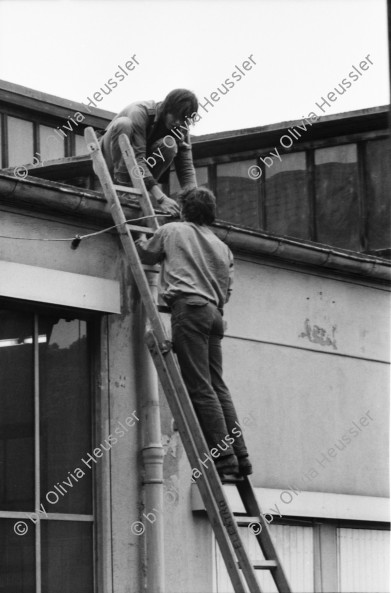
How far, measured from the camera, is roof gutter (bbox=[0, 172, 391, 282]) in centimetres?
941

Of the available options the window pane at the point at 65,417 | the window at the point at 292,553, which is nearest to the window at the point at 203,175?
the window at the point at 292,553

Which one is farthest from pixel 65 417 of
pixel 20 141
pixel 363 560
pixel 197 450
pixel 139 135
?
pixel 20 141

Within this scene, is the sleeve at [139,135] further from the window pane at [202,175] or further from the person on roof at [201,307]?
the window pane at [202,175]

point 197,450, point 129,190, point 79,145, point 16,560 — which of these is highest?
point 79,145

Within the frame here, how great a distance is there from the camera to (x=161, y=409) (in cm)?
1023

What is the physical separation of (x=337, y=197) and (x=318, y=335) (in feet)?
31.0

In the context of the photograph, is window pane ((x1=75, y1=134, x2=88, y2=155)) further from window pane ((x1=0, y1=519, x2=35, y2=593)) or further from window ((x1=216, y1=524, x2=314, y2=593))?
window pane ((x1=0, y1=519, x2=35, y2=593))

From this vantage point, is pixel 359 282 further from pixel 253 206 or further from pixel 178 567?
pixel 253 206

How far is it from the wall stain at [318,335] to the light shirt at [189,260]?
264 centimetres

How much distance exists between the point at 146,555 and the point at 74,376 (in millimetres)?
1474

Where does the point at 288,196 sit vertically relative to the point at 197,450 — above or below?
above

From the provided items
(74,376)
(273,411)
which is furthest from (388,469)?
(74,376)

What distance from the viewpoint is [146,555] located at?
966 cm

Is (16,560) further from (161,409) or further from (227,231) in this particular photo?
(227,231)
